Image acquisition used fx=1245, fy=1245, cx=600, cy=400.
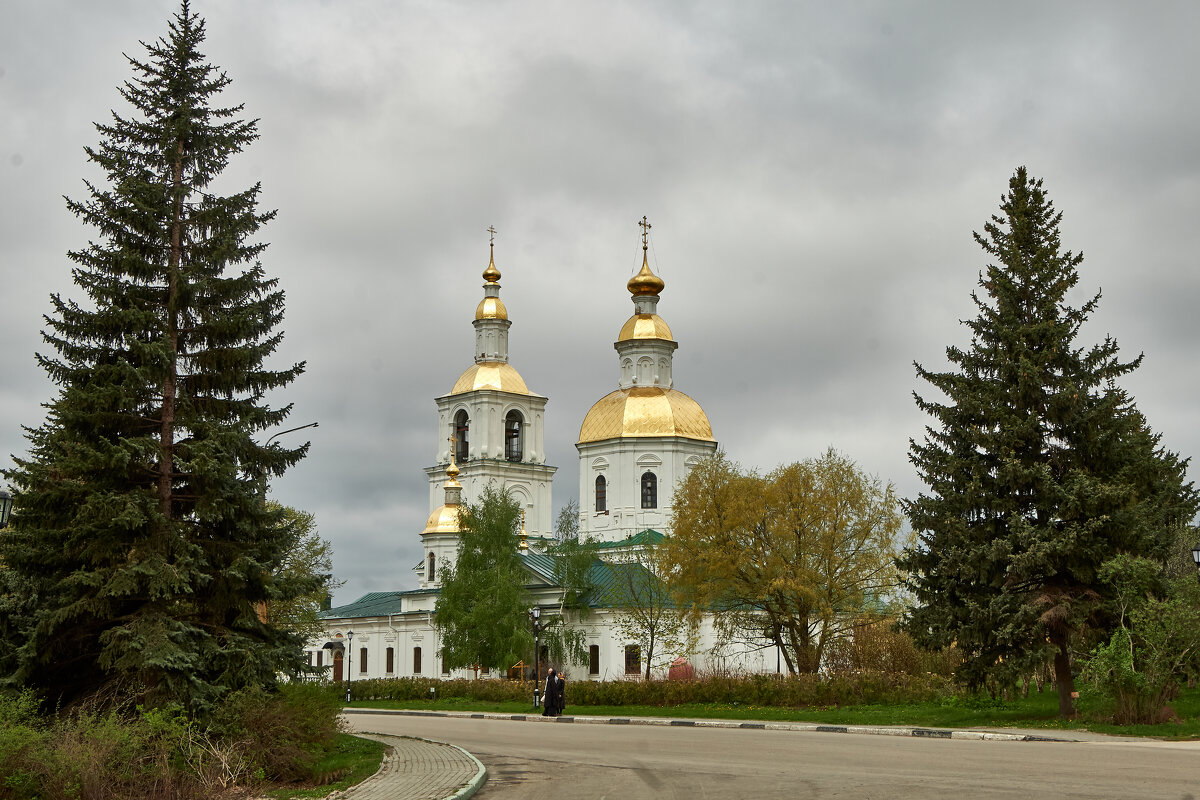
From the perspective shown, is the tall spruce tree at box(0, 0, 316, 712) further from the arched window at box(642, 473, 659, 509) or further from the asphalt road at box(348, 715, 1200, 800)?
the arched window at box(642, 473, 659, 509)

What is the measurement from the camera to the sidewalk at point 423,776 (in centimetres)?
1434

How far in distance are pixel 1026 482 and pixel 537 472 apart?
165ft

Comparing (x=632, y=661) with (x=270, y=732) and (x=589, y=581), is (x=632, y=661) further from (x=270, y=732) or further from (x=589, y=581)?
(x=270, y=732)

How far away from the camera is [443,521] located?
6969 centimetres

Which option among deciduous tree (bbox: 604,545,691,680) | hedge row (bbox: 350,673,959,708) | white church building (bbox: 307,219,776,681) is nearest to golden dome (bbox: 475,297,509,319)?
white church building (bbox: 307,219,776,681)

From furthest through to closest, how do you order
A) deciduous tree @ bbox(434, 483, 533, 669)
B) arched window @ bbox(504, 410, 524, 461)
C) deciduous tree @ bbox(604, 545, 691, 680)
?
arched window @ bbox(504, 410, 524, 461)
deciduous tree @ bbox(434, 483, 533, 669)
deciduous tree @ bbox(604, 545, 691, 680)

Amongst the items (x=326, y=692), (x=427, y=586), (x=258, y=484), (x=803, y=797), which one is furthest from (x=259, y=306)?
(x=427, y=586)

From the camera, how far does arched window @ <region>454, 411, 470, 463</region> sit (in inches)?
2891

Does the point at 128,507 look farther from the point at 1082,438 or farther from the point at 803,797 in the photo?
the point at 1082,438

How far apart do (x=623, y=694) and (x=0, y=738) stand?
2622cm

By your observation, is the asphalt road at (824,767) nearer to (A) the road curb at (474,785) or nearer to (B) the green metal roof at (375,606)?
(A) the road curb at (474,785)

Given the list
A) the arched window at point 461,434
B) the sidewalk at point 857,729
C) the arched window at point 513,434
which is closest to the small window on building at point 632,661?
the arched window at point 513,434

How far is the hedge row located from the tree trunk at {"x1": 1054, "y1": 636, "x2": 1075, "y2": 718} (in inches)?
→ 230

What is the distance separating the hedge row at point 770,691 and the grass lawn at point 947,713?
0.41m
